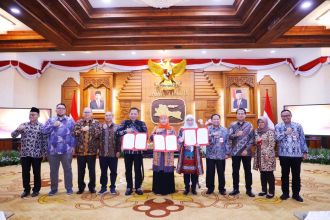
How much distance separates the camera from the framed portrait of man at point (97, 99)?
9.27 meters

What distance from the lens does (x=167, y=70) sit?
351 inches

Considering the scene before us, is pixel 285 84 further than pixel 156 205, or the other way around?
pixel 285 84

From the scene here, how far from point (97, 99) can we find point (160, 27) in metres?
4.82

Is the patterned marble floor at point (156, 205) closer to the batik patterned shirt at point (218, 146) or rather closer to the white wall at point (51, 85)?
the batik patterned shirt at point (218, 146)

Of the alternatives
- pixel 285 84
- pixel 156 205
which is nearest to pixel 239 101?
Answer: pixel 285 84

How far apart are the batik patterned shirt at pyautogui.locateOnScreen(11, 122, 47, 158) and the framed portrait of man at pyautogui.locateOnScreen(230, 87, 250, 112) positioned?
21.6 ft

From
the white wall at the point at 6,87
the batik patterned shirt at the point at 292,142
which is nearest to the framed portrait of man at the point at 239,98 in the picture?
the batik patterned shirt at the point at 292,142

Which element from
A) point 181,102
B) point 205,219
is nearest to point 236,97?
point 181,102

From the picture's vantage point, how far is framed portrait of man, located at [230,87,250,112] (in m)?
9.19

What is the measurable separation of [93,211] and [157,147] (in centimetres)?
131

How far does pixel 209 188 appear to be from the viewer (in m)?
4.29

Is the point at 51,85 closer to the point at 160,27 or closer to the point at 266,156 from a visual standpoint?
the point at 160,27

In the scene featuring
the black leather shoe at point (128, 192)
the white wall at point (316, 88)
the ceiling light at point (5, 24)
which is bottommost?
the black leather shoe at point (128, 192)

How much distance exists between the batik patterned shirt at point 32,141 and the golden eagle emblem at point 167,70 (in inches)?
208
